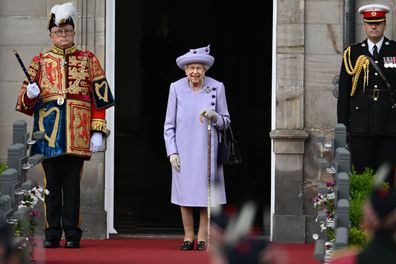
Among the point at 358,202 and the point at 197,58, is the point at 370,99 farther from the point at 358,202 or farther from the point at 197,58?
the point at 358,202

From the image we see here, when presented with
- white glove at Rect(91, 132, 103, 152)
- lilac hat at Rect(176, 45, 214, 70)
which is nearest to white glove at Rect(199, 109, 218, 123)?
lilac hat at Rect(176, 45, 214, 70)

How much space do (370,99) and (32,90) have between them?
2.82m

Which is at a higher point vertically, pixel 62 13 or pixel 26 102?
pixel 62 13

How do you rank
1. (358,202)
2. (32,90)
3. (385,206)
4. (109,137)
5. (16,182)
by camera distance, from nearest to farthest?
1. (385,206)
2. (358,202)
3. (16,182)
4. (32,90)
5. (109,137)

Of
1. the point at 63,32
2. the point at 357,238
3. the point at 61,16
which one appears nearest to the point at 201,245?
the point at 63,32

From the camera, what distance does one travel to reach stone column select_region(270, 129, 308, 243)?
46.5 ft

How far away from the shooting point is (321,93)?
47.0ft

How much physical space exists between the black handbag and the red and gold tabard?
100cm

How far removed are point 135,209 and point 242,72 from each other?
3361 mm

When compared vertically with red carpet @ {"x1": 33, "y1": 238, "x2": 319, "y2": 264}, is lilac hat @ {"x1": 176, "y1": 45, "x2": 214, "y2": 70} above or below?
above

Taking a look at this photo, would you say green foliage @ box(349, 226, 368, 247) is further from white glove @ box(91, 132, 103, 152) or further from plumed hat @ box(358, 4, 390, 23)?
white glove @ box(91, 132, 103, 152)

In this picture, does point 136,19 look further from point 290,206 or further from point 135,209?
Answer: point 290,206

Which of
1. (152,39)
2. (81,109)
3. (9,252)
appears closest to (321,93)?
(81,109)

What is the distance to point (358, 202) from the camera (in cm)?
1012
